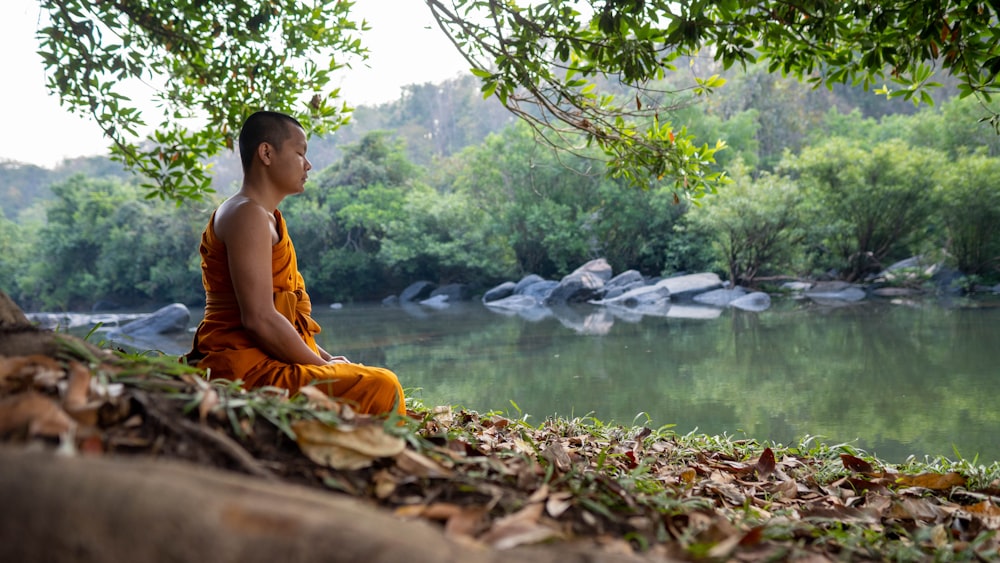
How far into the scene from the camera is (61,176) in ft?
200

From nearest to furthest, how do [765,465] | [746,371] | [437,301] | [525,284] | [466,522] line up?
1. [466,522]
2. [765,465]
3. [746,371]
4. [525,284]
5. [437,301]

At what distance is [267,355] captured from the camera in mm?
2910

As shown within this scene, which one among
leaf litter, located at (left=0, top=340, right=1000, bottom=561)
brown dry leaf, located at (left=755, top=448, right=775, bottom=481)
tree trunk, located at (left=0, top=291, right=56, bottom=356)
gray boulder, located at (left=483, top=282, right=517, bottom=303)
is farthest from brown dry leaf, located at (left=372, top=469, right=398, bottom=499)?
gray boulder, located at (left=483, top=282, right=517, bottom=303)

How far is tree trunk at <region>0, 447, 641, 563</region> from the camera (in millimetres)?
843

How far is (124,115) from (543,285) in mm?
21117

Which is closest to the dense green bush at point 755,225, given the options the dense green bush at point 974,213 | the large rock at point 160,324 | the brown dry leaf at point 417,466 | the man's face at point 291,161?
the dense green bush at point 974,213

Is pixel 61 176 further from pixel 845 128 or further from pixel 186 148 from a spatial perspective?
pixel 186 148

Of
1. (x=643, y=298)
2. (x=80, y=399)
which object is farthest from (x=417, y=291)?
(x=80, y=399)

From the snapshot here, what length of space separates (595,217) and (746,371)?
1961 cm

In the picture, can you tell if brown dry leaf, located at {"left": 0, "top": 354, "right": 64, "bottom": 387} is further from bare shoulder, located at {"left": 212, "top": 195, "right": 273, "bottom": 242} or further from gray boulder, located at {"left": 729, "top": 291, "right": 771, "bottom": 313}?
gray boulder, located at {"left": 729, "top": 291, "right": 771, "bottom": 313}

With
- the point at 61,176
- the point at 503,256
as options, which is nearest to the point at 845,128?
the point at 503,256

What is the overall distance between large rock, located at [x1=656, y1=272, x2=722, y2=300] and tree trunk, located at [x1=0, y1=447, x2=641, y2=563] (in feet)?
70.6

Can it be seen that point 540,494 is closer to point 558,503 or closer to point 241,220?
point 558,503

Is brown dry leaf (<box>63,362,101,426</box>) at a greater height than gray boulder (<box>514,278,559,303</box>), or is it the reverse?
brown dry leaf (<box>63,362,101,426</box>)
